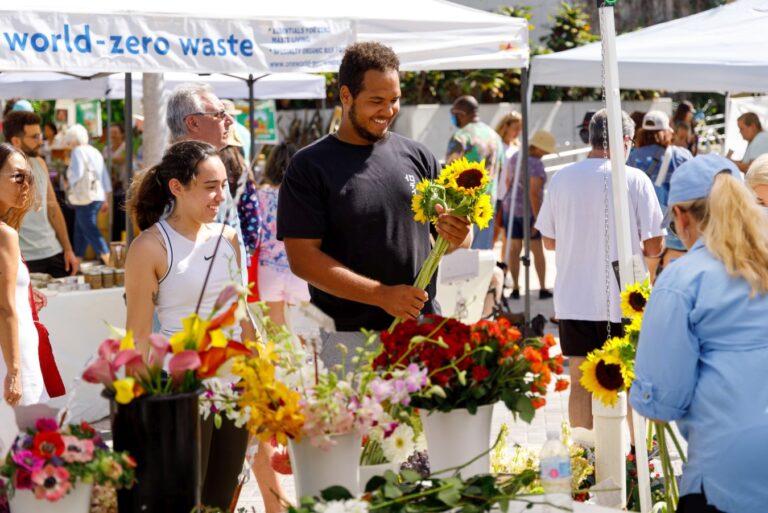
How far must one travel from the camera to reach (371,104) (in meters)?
3.70

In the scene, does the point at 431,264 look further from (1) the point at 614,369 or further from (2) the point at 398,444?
(2) the point at 398,444

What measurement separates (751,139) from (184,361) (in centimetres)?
933

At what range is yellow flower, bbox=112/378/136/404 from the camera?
2.34 meters

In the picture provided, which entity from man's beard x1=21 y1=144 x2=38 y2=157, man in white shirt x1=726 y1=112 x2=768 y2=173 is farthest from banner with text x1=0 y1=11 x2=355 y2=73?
man in white shirt x1=726 y1=112 x2=768 y2=173

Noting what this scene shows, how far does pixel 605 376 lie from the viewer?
3434 mm

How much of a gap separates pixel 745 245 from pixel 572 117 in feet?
54.7

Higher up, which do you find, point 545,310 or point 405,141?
point 405,141

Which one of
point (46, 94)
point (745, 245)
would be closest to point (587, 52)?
point (46, 94)

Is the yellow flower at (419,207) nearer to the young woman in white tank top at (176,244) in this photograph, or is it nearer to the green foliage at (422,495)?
the young woman in white tank top at (176,244)

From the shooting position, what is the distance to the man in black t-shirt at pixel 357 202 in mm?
3701

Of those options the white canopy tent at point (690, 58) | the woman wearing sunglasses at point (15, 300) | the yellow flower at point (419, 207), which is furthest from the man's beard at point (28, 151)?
the yellow flower at point (419, 207)

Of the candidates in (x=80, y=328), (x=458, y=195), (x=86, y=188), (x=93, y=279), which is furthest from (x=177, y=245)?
(x=86, y=188)

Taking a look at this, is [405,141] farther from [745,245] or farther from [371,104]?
[745,245]

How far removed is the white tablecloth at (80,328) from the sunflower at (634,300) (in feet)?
12.1
